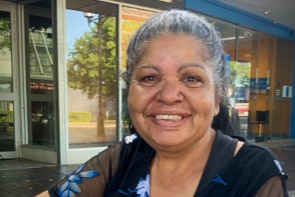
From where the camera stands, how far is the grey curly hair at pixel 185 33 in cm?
130

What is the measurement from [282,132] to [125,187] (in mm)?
11019

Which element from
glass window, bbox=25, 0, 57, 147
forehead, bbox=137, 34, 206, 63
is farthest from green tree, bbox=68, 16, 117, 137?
forehead, bbox=137, 34, 206, 63

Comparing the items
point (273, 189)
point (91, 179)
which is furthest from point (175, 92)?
point (91, 179)

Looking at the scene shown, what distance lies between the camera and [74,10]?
20.0 ft

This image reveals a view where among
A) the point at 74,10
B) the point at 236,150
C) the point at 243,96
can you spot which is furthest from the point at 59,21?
the point at 243,96

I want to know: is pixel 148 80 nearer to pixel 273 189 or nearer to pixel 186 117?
pixel 186 117

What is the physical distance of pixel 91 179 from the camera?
1594mm

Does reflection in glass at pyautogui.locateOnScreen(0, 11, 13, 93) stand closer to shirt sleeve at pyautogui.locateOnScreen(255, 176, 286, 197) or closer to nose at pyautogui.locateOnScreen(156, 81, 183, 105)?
nose at pyautogui.locateOnScreen(156, 81, 183, 105)

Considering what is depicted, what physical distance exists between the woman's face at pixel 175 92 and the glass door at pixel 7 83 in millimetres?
5621

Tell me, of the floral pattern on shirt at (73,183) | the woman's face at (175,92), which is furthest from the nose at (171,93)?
the floral pattern on shirt at (73,183)

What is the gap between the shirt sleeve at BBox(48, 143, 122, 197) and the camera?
5.18ft

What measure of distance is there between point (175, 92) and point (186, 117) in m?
0.10

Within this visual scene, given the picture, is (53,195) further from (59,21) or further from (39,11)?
(39,11)

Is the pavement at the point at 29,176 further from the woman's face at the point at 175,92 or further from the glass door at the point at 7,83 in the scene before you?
the woman's face at the point at 175,92
